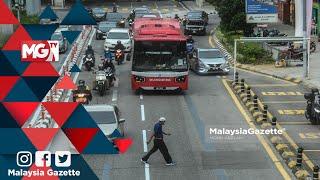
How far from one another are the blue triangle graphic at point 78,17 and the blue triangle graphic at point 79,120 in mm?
879

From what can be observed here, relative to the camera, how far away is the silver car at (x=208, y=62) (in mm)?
37250

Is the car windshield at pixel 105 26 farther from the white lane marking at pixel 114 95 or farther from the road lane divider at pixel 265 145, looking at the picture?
the road lane divider at pixel 265 145

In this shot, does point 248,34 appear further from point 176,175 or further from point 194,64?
point 176,175

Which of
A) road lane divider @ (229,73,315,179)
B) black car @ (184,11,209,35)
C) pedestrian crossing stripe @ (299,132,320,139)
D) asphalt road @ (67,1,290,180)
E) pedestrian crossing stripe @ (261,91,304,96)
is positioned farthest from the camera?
black car @ (184,11,209,35)

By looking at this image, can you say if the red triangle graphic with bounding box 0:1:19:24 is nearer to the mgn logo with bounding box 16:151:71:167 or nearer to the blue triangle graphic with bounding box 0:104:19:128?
the blue triangle graphic with bounding box 0:104:19:128

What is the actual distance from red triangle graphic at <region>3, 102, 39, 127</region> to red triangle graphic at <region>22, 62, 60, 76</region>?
0.97ft

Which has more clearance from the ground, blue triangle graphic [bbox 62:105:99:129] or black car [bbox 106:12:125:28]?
blue triangle graphic [bbox 62:105:99:129]

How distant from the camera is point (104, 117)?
69.6 feet

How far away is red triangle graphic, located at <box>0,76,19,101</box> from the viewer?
651 centimetres

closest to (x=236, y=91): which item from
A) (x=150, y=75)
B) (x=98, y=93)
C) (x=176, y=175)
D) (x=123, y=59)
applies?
(x=150, y=75)

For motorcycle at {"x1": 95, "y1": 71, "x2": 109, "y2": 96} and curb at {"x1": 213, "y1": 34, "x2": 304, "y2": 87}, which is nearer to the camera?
motorcycle at {"x1": 95, "y1": 71, "x2": 109, "y2": 96}

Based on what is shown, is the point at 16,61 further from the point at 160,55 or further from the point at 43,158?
the point at 160,55

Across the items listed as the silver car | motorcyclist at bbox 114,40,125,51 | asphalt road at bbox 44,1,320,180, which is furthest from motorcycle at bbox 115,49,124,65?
the silver car

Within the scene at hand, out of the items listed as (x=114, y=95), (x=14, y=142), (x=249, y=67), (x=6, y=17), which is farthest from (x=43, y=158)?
(x=249, y=67)
